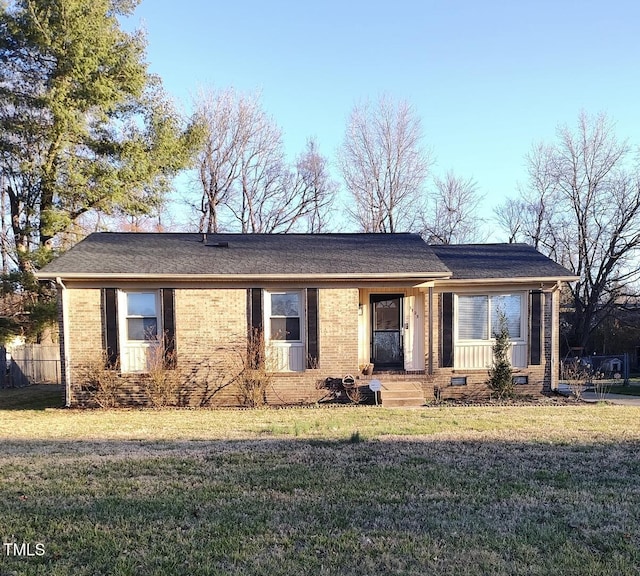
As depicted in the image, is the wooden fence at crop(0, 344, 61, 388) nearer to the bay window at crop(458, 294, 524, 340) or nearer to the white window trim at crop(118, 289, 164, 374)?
the white window trim at crop(118, 289, 164, 374)

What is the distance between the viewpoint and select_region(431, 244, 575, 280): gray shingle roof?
446 inches

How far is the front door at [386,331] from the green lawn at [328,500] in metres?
4.85

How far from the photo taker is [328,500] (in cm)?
410

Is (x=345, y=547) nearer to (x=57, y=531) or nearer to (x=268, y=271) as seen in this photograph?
(x=57, y=531)

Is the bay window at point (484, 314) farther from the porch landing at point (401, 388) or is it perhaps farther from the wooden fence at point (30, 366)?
the wooden fence at point (30, 366)

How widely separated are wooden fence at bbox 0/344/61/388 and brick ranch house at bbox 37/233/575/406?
6.62 meters

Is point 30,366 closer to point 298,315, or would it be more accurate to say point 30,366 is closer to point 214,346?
point 214,346

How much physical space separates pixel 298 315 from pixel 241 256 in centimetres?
219

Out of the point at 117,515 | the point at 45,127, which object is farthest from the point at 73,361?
the point at 45,127

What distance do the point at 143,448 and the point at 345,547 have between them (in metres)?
3.96

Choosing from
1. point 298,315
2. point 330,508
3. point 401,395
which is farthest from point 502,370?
point 330,508

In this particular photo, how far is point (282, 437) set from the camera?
6824 millimetres

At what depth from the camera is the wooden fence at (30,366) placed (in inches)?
605

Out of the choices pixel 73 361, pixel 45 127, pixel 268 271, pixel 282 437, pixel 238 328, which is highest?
pixel 45 127
